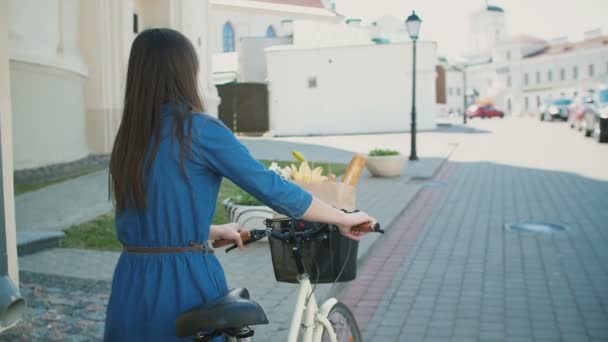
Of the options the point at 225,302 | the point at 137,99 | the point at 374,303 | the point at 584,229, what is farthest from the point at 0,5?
the point at 584,229

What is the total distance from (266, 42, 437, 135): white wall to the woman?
116 ft

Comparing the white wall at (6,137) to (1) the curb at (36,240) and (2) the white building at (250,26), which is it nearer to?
(1) the curb at (36,240)

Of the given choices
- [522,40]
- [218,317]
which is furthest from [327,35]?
[522,40]

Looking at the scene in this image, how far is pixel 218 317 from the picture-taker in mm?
2016

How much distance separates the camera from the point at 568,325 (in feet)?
16.9

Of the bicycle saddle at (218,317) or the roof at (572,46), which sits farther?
the roof at (572,46)

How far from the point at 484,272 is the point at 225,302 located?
527 cm

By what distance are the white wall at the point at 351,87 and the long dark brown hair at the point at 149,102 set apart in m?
35.2

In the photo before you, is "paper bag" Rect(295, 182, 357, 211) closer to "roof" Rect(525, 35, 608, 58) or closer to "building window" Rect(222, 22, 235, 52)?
"building window" Rect(222, 22, 235, 52)

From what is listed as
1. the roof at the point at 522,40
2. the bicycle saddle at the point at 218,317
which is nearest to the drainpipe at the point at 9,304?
the bicycle saddle at the point at 218,317

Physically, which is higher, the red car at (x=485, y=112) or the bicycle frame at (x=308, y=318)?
the red car at (x=485, y=112)

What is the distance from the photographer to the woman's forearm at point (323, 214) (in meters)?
2.30

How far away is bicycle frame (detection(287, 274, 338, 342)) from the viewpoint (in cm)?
256

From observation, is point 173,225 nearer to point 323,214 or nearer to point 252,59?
point 323,214
